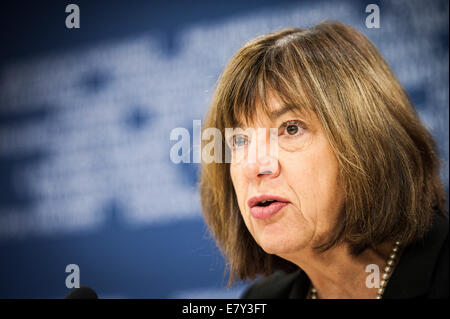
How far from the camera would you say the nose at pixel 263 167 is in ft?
3.37

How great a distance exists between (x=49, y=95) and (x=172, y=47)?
314mm

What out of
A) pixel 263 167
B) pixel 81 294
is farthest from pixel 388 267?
pixel 81 294

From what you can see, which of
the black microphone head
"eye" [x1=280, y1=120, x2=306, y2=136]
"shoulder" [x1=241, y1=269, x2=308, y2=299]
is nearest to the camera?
the black microphone head

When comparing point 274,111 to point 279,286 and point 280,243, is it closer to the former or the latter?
point 280,243

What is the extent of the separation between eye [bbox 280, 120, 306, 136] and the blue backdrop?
0.26 m

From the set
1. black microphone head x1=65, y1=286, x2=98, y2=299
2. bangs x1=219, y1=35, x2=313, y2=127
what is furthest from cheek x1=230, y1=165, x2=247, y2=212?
black microphone head x1=65, y1=286, x2=98, y2=299

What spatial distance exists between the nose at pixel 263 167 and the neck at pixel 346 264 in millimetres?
240

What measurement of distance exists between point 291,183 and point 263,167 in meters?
0.07

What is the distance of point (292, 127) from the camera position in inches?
41.5

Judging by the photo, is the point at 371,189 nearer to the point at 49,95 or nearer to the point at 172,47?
the point at 172,47

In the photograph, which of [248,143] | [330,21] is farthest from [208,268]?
[330,21]

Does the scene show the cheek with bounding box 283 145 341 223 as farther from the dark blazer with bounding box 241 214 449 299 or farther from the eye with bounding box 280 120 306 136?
the dark blazer with bounding box 241 214 449 299

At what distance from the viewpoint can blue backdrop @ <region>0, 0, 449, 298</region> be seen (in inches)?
44.3
